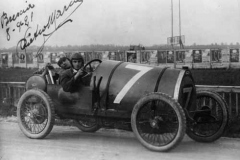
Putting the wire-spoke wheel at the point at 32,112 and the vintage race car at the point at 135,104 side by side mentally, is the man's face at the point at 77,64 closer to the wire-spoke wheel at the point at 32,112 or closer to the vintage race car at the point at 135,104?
the vintage race car at the point at 135,104

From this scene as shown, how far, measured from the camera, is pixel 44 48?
661cm

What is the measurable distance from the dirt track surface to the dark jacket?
0.87 metres

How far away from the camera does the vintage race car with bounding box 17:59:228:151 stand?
4.40m

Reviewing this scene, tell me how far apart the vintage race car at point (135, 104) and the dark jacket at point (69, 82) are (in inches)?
3.6

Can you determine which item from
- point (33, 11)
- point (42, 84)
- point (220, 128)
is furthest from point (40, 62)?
point (220, 128)

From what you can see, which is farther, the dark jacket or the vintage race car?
the dark jacket

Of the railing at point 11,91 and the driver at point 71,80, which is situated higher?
the driver at point 71,80

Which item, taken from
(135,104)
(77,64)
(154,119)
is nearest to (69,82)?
(77,64)

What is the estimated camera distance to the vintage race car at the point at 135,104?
14.4 ft

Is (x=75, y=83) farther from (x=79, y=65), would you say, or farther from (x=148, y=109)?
(x=148, y=109)
